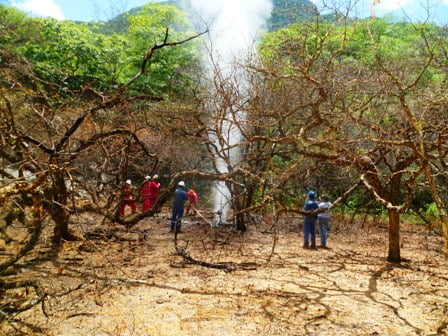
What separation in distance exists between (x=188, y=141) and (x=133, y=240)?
516cm

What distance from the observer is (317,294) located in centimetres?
677

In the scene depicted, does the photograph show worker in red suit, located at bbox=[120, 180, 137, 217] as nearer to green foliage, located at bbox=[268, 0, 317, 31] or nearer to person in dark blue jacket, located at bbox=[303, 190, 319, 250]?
person in dark blue jacket, located at bbox=[303, 190, 319, 250]

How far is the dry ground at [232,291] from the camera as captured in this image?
526 cm

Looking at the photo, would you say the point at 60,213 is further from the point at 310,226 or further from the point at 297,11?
the point at 297,11

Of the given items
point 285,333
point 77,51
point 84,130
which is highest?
point 77,51

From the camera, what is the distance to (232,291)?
671 cm

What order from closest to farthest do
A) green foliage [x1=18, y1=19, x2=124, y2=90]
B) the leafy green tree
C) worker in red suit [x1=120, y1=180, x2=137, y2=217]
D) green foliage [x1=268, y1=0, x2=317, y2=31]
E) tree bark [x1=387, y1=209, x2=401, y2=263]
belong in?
1. the leafy green tree
2. green foliage [x1=268, y1=0, x2=317, y2=31]
3. worker in red suit [x1=120, y1=180, x2=137, y2=217]
4. tree bark [x1=387, y1=209, x2=401, y2=263]
5. green foliage [x1=18, y1=19, x2=124, y2=90]

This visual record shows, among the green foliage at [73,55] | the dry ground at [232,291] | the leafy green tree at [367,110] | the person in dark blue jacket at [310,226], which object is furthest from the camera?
the green foliage at [73,55]

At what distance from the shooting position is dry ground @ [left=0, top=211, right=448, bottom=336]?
17.3ft

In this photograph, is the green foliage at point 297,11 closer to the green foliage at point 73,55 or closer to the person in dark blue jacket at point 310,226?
the person in dark blue jacket at point 310,226

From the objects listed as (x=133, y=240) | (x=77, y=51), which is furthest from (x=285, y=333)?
(x=77, y=51)

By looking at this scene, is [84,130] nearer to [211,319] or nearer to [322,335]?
[211,319]

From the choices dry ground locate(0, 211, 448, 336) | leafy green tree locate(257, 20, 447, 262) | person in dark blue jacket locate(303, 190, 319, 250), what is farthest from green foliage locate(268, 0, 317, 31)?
person in dark blue jacket locate(303, 190, 319, 250)

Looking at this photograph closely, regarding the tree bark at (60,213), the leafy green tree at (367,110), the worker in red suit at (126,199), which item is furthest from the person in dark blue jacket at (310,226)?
the tree bark at (60,213)
